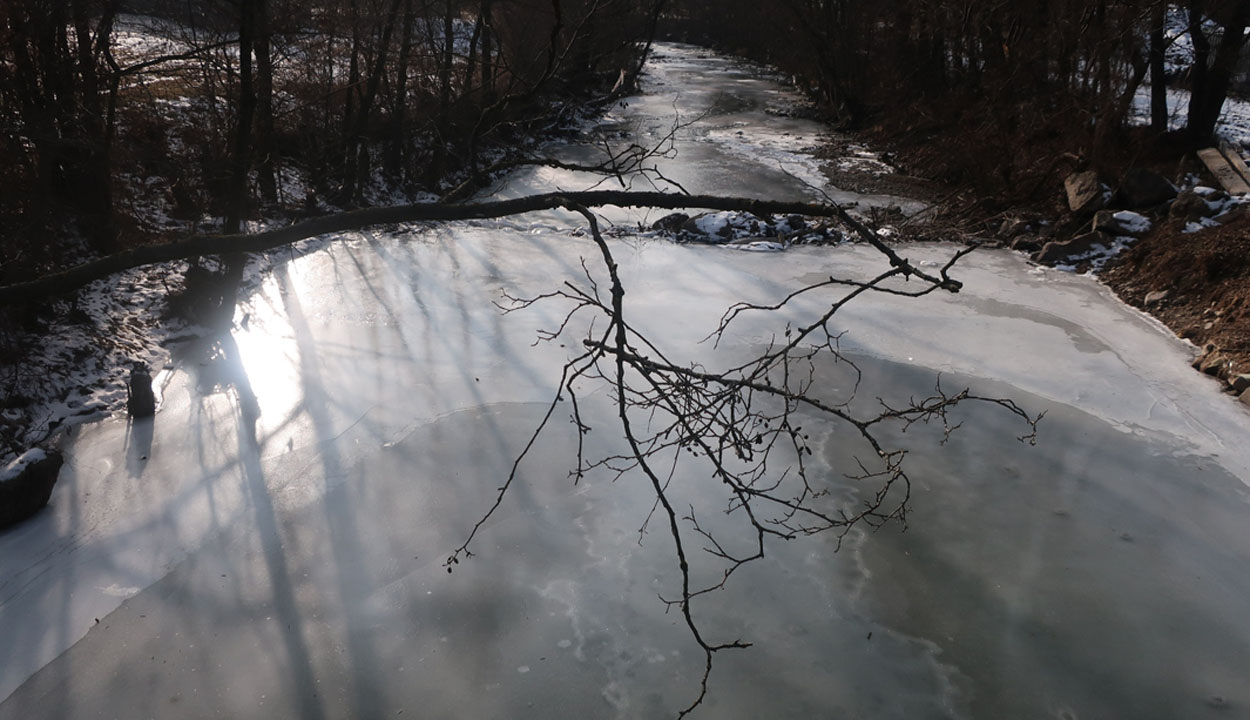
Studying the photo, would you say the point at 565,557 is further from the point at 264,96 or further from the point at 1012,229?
the point at 1012,229

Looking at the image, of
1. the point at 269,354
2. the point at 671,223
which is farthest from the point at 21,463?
the point at 671,223

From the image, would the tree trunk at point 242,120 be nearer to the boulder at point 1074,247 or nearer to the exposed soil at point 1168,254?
the exposed soil at point 1168,254

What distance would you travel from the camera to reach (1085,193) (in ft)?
41.2

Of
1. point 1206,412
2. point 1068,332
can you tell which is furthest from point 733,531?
point 1068,332

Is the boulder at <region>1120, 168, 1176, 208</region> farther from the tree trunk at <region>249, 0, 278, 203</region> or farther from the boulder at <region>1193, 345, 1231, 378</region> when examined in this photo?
the tree trunk at <region>249, 0, 278, 203</region>

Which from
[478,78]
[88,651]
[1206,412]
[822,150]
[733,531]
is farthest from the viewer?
[822,150]

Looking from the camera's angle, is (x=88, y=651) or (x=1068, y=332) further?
(x=1068, y=332)

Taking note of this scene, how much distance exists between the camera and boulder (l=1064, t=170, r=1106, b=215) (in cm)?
1240

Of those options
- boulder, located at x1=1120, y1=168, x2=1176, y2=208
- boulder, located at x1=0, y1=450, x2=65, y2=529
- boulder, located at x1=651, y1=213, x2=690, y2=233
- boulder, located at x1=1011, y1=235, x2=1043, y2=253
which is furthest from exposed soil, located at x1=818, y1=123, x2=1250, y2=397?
boulder, located at x1=0, y1=450, x2=65, y2=529

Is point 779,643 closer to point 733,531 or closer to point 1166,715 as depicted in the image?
point 733,531

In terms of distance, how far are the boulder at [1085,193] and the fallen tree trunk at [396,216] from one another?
10.7 meters

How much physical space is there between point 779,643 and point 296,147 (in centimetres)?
1269

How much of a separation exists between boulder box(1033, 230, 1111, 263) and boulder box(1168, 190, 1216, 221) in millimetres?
864

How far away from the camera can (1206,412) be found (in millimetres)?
7277
